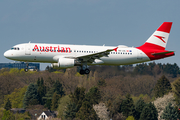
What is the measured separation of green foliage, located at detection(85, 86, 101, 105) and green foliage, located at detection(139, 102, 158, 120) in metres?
15.3

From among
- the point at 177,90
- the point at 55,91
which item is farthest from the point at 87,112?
the point at 55,91

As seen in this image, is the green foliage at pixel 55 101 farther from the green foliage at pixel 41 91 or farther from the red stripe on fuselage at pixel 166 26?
the red stripe on fuselage at pixel 166 26

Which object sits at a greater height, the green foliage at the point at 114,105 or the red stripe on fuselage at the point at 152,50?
the red stripe on fuselage at the point at 152,50

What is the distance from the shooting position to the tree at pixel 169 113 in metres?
100

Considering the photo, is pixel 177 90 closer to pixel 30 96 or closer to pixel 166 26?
pixel 30 96

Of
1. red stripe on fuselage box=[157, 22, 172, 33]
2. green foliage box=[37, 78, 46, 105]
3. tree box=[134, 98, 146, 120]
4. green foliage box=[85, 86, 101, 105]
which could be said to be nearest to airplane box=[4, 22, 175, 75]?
red stripe on fuselage box=[157, 22, 172, 33]

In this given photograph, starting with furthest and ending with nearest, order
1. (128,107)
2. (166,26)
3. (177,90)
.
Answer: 1. (177,90)
2. (128,107)
3. (166,26)

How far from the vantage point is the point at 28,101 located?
13038 cm

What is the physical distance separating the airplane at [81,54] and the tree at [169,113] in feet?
186

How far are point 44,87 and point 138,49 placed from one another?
92352mm

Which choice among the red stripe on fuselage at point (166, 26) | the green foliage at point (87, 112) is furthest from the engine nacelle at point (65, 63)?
the green foliage at point (87, 112)

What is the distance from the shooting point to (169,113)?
9975cm

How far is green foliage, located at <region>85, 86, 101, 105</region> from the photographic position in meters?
103

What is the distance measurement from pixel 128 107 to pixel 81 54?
2538 inches
